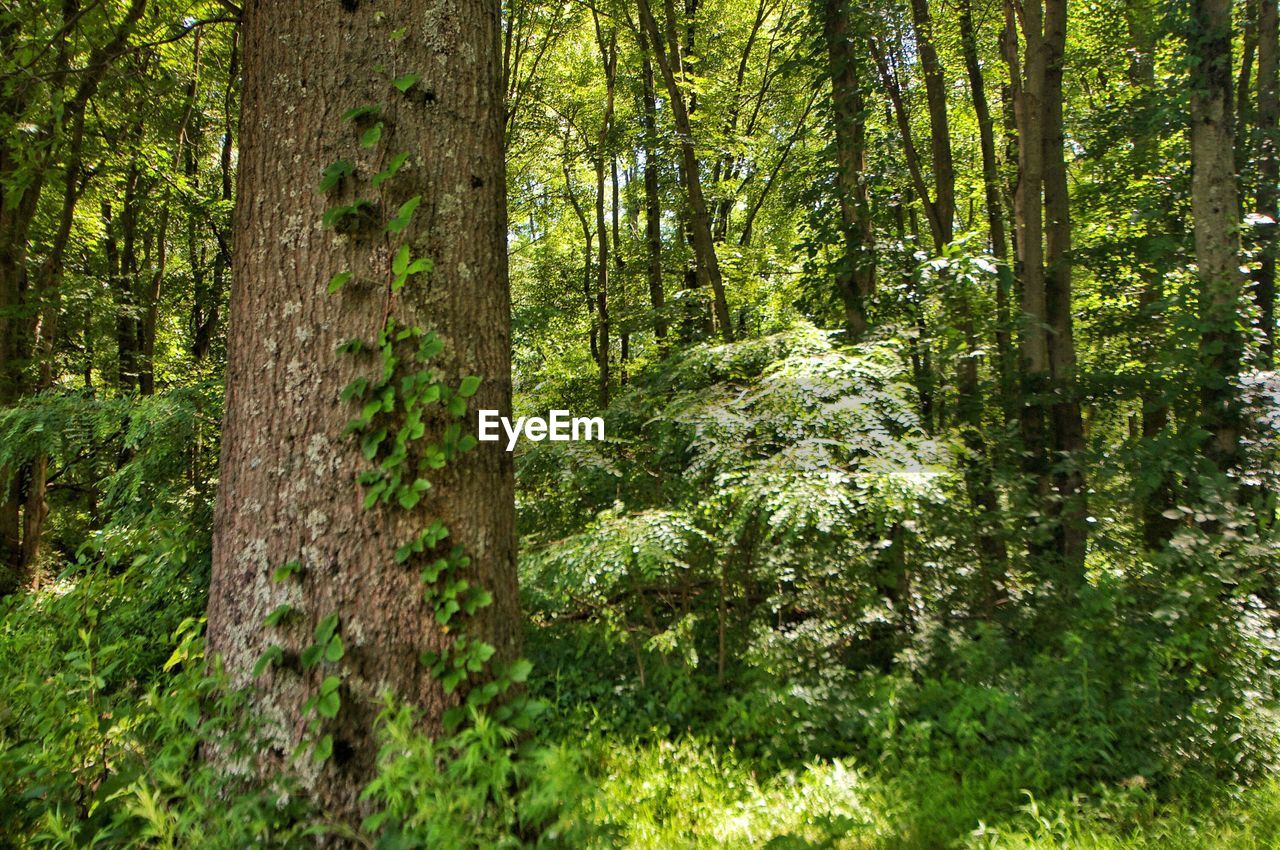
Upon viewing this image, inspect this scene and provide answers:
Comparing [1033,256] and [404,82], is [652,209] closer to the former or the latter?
[1033,256]

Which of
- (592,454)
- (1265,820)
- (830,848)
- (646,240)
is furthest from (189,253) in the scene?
(1265,820)

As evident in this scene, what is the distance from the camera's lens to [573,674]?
4.50 metres

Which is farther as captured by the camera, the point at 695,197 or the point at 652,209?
the point at 652,209

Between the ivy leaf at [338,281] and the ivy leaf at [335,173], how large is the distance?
282 mm

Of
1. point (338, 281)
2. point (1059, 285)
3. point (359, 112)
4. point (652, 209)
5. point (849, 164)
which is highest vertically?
point (652, 209)

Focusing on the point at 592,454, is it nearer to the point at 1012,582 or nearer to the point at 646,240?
the point at 1012,582

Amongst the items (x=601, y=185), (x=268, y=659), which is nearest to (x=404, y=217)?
(x=268, y=659)

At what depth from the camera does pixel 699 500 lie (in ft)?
14.7

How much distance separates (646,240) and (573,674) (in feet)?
28.8

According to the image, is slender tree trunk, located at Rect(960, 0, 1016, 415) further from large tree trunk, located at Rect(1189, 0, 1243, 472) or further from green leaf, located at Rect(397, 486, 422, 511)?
green leaf, located at Rect(397, 486, 422, 511)

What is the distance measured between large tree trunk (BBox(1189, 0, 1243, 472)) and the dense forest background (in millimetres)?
29

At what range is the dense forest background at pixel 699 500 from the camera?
2.30 m

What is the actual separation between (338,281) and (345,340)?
0.19 m

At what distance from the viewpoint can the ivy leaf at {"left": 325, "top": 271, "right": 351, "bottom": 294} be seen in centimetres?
238
